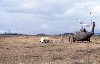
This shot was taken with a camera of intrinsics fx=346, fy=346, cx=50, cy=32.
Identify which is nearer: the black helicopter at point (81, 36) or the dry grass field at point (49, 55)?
the dry grass field at point (49, 55)

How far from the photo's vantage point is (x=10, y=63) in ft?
86.6

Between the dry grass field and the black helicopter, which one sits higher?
the black helicopter

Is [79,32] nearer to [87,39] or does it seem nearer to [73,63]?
[87,39]

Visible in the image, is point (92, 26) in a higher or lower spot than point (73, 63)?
higher

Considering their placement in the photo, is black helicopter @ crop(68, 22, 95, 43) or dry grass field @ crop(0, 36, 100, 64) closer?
dry grass field @ crop(0, 36, 100, 64)

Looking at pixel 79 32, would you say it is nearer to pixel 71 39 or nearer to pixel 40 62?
pixel 71 39

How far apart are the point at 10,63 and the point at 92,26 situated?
42.4m

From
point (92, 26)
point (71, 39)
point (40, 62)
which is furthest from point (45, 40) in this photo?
point (40, 62)

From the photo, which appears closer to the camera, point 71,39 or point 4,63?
point 4,63

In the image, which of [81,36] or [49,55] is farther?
[81,36]

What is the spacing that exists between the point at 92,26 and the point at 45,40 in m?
10.1

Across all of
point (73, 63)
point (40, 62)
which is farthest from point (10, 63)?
point (73, 63)

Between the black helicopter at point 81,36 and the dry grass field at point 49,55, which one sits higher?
the black helicopter at point 81,36

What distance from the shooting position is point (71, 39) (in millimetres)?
65750
